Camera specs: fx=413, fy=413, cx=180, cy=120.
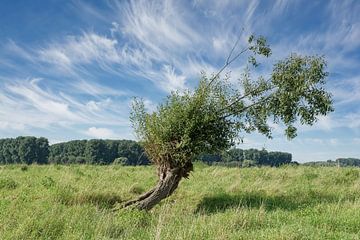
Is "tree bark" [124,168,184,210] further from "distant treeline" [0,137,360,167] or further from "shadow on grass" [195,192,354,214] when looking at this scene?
"distant treeline" [0,137,360,167]

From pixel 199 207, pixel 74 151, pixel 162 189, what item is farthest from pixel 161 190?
pixel 74 151

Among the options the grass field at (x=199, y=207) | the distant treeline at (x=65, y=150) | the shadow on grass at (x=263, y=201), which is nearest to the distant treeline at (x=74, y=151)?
the distant treeline at (x=65, y=150)

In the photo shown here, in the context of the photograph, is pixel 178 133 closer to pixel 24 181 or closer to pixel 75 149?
pixel 24 181

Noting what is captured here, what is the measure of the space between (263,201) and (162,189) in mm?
4228

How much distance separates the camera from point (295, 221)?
487 inches

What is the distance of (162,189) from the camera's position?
16875 mm

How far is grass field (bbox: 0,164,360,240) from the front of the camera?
408 inches

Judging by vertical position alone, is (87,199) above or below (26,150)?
below

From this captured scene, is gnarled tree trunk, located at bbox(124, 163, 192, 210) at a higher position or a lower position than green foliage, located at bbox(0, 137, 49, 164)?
lower

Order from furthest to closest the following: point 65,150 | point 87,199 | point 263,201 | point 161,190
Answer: point 65,150 → point 263,201 → point 161,190 → point 87,199

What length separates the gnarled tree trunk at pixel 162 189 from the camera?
53.7 feet

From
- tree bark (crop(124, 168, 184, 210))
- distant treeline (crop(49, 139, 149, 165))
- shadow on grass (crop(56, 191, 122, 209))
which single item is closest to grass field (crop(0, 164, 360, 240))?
shadow on grass (crop(56, 191, 122, 209))

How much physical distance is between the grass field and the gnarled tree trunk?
486 mm

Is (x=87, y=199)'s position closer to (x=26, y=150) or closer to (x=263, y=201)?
(x=263, y=201)
